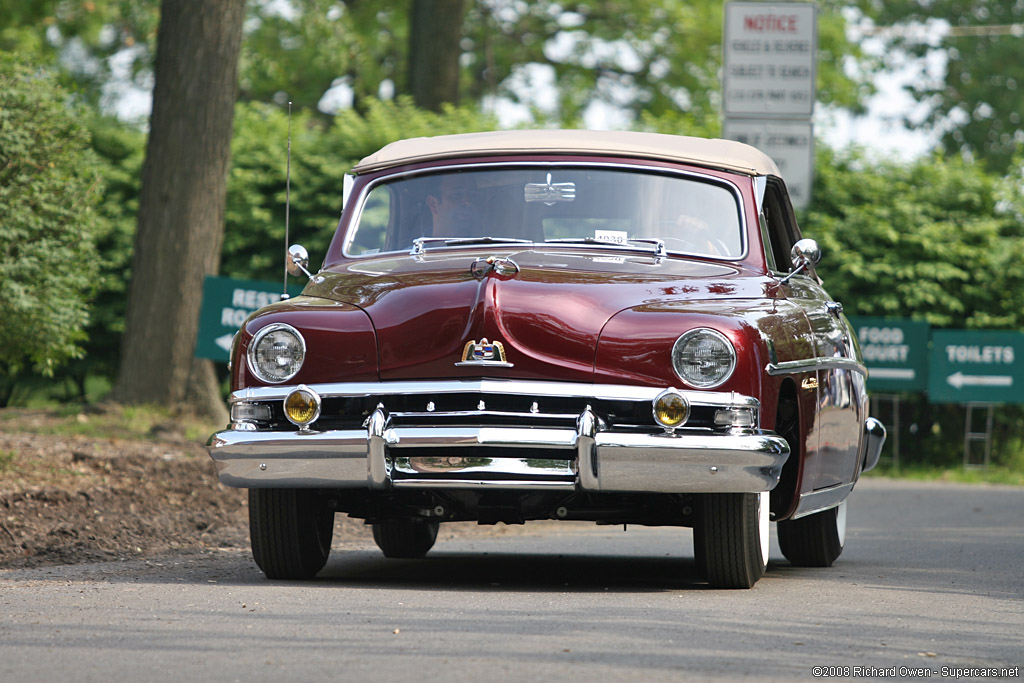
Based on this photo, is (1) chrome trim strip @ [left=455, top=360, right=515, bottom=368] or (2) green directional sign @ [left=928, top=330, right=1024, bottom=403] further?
(2) green directional sign @ [left=928, top=330, right=1024, bottom=403]

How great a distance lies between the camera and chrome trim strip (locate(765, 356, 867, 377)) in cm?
610

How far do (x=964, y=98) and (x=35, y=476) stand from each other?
3168cm

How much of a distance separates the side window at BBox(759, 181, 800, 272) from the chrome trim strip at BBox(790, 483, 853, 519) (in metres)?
1.11

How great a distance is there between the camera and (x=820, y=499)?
696cm

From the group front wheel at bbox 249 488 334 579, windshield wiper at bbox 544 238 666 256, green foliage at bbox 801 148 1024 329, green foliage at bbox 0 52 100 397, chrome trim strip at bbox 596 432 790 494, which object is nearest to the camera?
chrome trim strip at bbox 596 432 790 494

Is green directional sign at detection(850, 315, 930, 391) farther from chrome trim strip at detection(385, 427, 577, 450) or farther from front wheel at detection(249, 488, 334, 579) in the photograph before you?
chrome trim strip at detection(385, 427, 577, 450)

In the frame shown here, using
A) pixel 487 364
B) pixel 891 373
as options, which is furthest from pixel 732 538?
pixel 891 373

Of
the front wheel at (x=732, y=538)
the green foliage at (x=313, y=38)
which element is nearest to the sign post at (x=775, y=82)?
the front wheel at (x=732, y=538)

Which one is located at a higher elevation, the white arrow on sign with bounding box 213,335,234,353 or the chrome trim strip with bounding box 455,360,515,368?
the chrome trim strip with bounding box 455,360,515,368

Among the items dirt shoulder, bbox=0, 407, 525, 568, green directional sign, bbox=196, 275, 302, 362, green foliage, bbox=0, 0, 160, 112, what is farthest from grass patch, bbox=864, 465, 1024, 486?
green foliage, bbox=0, 0, 160, 112

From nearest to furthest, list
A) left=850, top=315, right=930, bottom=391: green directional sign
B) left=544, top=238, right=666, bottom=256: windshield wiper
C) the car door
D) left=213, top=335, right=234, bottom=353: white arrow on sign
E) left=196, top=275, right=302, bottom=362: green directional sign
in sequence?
1. the car door
2. left=544, top=238, right=666, bottom=256: windshield wiper
3. left=213, top=335, right=234, bottom=353: white arrow on sign
4. left=196, top=275, right=302, bottom=362: green directional sign
5. left=850, top=315, right=930, bottom=391: green directional sign

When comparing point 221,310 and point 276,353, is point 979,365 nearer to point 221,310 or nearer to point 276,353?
point 221,310

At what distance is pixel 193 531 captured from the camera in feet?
29.1

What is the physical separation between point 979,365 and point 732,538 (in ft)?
31.7
